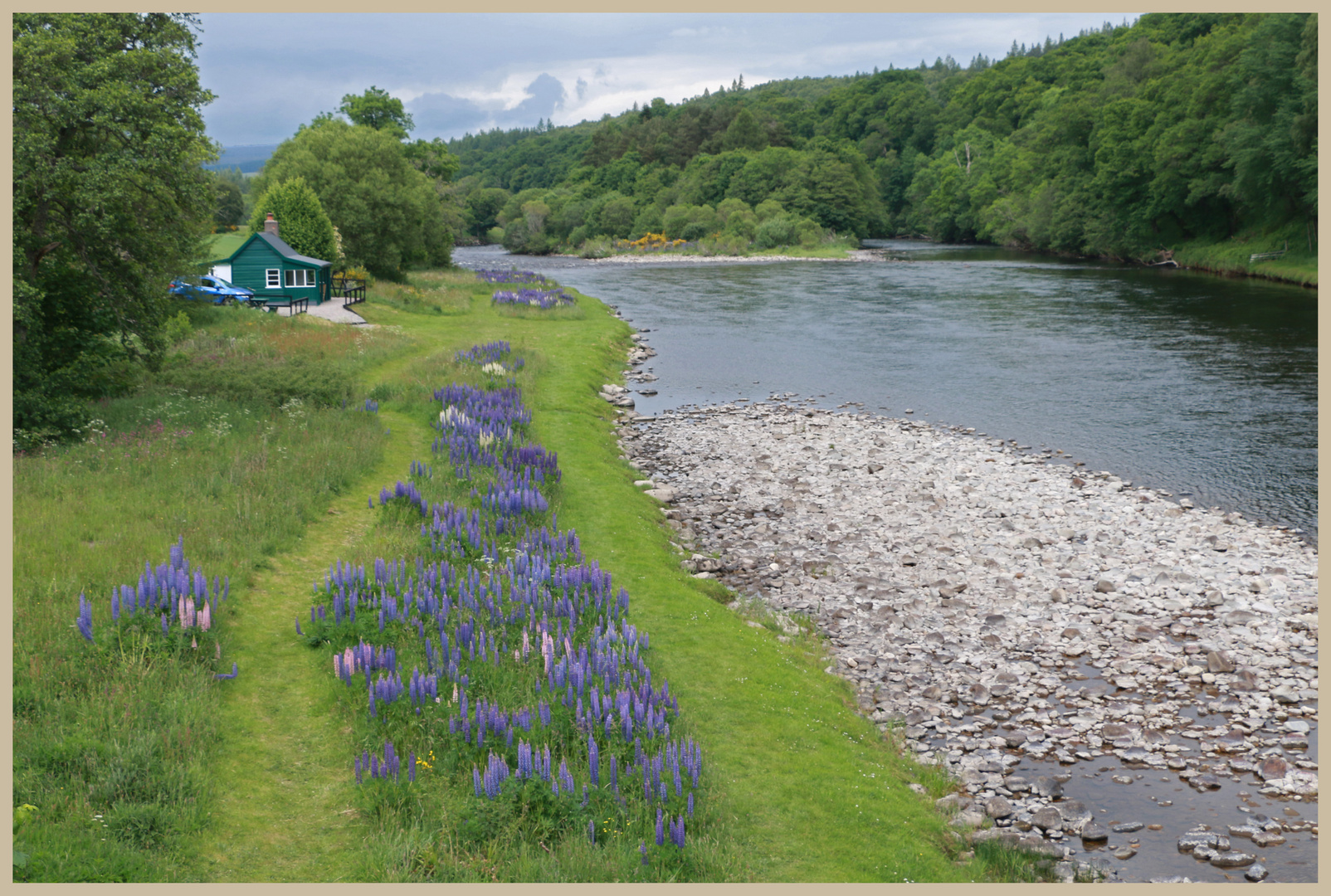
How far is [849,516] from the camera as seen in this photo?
21562 millimetres

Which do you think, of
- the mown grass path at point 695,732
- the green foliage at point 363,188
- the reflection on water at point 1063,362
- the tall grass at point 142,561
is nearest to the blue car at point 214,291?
the tall grass at point 142,561

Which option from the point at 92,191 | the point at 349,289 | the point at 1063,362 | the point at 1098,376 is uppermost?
the point at 92,191

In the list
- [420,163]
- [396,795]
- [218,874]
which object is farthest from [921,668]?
[420,163]

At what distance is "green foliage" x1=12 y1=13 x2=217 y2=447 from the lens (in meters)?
17.7

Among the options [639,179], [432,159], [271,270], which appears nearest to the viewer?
[271,270]

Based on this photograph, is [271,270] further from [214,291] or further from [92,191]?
[92,191]

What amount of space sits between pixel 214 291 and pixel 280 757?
4180 centimetres

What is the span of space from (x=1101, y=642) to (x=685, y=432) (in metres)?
16.9

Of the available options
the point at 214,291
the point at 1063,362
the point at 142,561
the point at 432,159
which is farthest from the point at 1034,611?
the point at 432,159

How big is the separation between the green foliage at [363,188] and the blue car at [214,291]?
12865 millimetres

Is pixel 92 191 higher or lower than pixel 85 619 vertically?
higher

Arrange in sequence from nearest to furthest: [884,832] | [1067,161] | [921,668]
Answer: [884,832]
[921,668]
[1067,161]

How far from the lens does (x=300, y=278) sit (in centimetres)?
5006

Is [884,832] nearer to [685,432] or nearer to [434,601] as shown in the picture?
[434,601]
